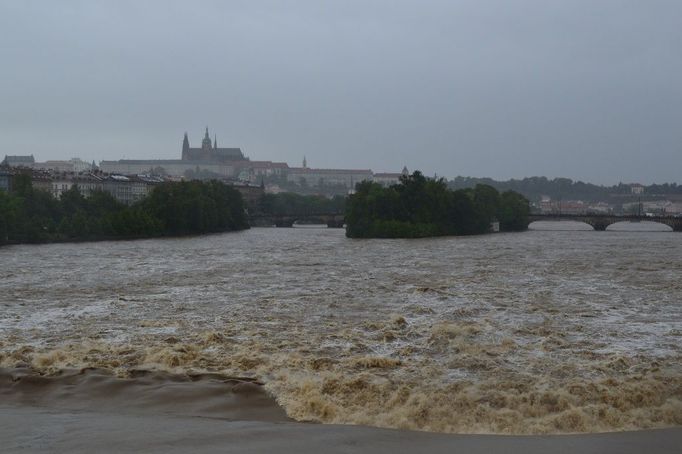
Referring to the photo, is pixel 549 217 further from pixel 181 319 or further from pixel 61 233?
pixel 181 319

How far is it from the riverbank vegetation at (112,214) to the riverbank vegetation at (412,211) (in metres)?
17.9

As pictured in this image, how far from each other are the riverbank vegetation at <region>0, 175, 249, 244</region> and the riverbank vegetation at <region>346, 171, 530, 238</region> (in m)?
17.9

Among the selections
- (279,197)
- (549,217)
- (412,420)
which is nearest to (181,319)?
(412,420)

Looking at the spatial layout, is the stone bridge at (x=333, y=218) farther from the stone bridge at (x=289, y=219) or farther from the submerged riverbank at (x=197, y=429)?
the submerged riverbank at (x=197, y=429)

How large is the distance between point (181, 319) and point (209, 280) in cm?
1148

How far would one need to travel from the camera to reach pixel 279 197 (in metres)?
187

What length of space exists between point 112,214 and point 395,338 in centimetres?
6611

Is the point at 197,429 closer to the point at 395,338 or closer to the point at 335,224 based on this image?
the point at 395,338

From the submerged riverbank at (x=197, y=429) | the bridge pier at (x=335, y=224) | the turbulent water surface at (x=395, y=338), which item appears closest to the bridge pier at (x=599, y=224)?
the bridge pier at (x=335, y=224)

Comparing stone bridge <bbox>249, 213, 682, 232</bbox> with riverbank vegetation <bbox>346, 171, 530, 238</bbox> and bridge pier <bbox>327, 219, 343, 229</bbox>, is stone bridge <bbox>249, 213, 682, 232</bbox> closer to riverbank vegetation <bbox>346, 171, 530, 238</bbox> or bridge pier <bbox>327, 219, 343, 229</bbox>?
bridge pier <bbox>327, 219, 343, 229</bbox>

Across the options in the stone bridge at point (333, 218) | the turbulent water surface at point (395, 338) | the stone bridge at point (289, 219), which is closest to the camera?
the turbulent water surface at point (395, 338)

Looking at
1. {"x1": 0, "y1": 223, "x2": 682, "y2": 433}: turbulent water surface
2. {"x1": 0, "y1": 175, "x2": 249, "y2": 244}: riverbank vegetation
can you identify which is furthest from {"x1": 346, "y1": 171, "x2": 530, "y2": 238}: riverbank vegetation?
{"x1": 0, "y1": 223, "x2": 682, "y2": 433}: turbulent water surface

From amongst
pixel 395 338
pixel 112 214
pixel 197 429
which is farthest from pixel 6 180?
pixel 197 429

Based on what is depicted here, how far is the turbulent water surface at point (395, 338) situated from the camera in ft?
37.9
